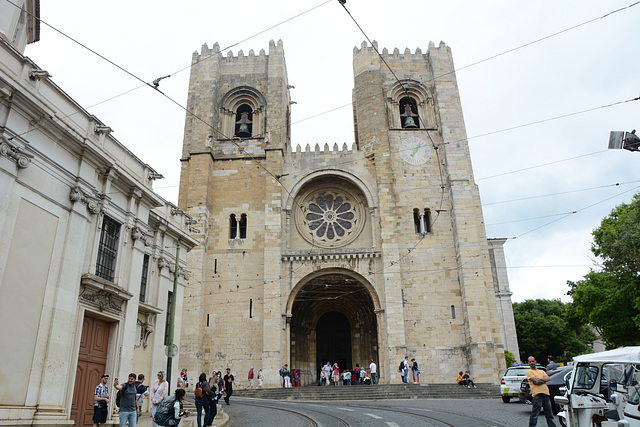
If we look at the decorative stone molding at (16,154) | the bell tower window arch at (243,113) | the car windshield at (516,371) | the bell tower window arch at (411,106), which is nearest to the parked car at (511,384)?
the car windshield at (516,371)

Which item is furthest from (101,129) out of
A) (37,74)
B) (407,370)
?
(407,370)

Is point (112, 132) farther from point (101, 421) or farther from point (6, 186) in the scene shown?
point (101, 421)

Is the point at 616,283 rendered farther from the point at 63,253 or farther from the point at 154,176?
the point at 63,253

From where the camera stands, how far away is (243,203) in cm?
2572

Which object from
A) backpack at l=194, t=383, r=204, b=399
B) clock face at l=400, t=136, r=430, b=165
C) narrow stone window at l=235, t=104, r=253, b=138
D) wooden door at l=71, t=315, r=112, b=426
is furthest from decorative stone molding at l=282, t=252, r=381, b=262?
backpack at l=194, t=383, r=204, b=399

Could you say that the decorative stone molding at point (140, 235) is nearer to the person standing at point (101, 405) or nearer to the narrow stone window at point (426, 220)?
the person standing at point (101, 405)

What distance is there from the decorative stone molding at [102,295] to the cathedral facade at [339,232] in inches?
449

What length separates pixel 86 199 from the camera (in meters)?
10.4

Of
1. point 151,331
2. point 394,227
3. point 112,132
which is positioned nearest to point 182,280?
point 151,331

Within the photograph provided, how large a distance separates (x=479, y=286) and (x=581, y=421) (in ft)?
56.4

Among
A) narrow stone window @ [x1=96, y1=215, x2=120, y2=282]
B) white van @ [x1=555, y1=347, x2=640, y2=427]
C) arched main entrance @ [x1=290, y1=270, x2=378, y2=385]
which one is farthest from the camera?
arched main entrance @ [x1=290, y1=270, x2=378, y2=385]

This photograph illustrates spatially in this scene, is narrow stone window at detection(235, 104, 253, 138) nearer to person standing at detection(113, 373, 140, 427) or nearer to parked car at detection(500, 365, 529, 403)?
parked car at detection(500, 365, 529, 403)

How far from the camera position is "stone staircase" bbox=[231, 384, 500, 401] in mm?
18188

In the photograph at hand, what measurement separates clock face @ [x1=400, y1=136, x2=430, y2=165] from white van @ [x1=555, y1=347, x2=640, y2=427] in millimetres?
20127
